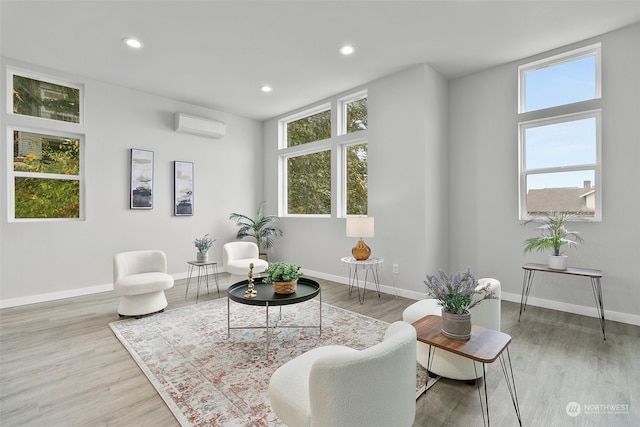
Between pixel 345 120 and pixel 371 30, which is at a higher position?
pixel 371 30

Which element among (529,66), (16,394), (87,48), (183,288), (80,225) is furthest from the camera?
(183,288)

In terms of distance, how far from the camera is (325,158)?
17.9 ft

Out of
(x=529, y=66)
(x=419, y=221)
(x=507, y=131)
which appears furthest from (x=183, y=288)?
(x=529, y=66)

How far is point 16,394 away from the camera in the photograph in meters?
2.01

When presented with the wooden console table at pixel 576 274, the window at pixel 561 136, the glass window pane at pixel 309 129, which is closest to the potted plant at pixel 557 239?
the wooden console table at pixel 576 274

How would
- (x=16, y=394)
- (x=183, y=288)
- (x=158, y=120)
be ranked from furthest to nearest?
(x=158, y=120) → (x=183, y=288) → (x=16, y=394)

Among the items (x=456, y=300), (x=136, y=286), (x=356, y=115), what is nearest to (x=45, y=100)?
(x=136, y=286)

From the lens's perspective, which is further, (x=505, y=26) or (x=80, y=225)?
(x=80, y=225)

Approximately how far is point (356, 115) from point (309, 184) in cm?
156

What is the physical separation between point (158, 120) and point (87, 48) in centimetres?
156

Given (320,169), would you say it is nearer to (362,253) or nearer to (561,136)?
(362,253)

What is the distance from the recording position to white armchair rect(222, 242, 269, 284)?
4.38 metres

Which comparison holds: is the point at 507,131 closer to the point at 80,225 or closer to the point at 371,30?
the point at 371,30

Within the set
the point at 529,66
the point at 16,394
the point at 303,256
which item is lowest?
the point at 16,394
